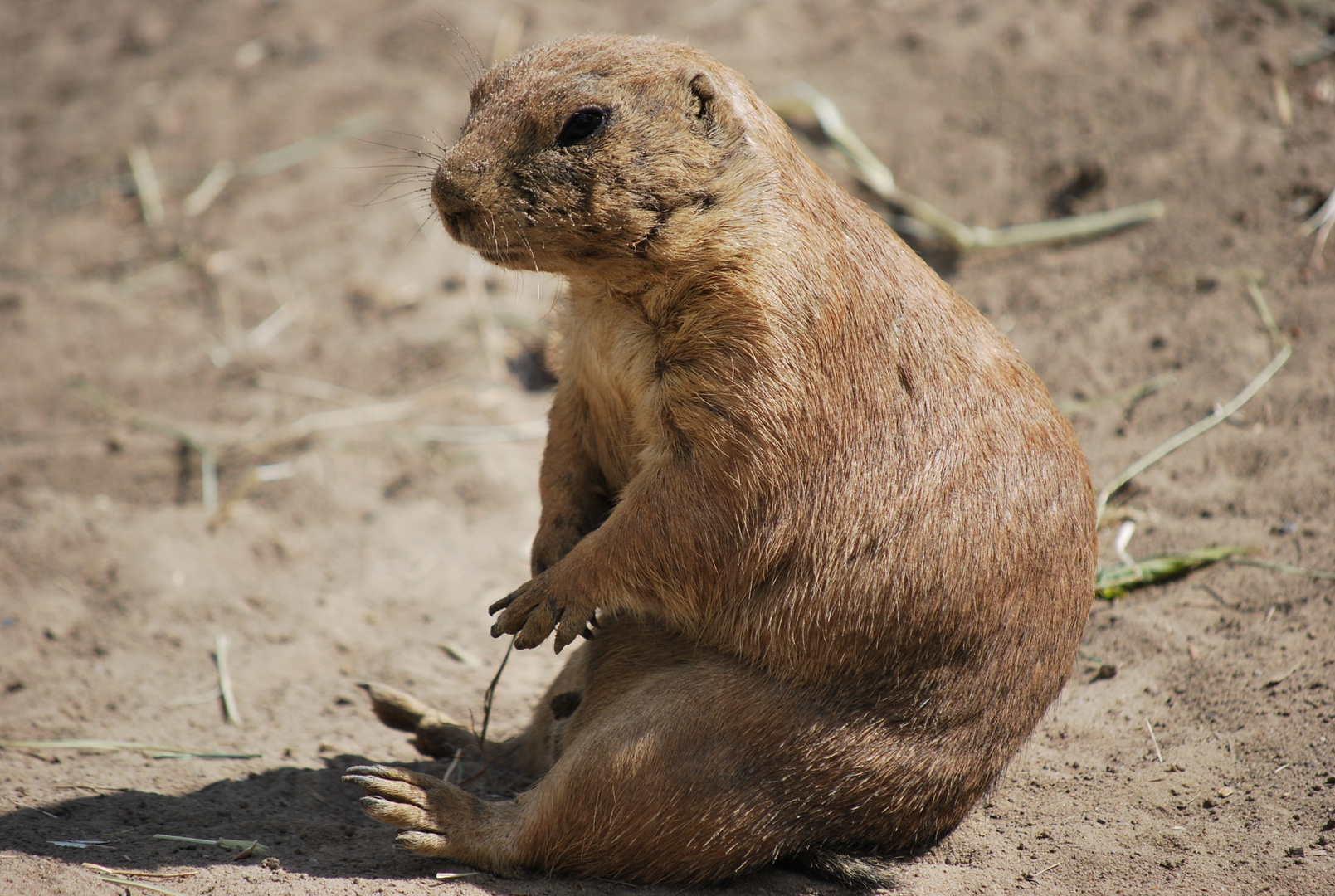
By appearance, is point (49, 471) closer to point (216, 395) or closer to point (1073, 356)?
point (216, 395)

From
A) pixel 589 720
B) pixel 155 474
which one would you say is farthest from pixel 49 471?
pixel 589 720

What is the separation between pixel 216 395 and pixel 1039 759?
5.65m

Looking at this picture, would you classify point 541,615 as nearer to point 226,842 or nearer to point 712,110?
point 226,842

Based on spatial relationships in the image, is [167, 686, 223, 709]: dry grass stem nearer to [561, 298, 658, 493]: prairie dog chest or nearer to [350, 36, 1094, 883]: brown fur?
[350, 36, 1094, 883]: brown fur

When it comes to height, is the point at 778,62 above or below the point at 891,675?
above

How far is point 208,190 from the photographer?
869 centimetres

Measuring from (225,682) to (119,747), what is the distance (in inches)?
23.2

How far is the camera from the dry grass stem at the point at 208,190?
8.57 m

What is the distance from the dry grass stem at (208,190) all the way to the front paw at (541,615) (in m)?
6.42

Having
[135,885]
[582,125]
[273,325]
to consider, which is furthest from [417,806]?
[273,325]

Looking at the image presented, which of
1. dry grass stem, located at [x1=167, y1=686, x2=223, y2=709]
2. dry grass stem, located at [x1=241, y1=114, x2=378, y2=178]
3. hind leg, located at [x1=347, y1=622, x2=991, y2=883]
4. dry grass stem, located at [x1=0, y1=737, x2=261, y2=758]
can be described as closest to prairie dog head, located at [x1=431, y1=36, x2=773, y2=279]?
hind leg, located at [x1=347, y1=622, x2=991, y2=883]

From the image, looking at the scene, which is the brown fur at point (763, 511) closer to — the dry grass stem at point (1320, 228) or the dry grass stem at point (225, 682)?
the dry grass stem at point (225, 682)

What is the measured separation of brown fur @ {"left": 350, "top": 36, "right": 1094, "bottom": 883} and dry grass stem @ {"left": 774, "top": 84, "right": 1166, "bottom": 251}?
3933mm

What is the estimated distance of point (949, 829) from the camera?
356cm
